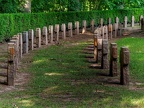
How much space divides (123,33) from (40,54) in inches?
405

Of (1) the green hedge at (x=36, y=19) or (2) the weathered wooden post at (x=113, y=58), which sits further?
(1) the green hedge at (x=36, y=19)

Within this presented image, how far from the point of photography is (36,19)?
25828 millimetres

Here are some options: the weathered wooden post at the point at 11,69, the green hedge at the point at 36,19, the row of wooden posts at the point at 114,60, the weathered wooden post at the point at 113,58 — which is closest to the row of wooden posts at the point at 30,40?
the weathered wooden post at the point at 11,69

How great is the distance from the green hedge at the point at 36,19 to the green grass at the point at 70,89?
727 cm

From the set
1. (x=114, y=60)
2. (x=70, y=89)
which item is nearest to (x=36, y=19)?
(x=114, y=60)

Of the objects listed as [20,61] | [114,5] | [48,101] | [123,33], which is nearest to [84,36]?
[123,33]

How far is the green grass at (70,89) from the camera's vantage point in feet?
28.2

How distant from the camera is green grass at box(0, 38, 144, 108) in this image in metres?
8.59

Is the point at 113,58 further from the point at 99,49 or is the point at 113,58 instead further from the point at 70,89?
the point at 99,49

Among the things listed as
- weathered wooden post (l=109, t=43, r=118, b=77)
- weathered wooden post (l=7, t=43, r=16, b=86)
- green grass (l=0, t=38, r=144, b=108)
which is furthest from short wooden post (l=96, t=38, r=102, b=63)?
weathered wooden post (l=7, t=43, r=16, b=86)

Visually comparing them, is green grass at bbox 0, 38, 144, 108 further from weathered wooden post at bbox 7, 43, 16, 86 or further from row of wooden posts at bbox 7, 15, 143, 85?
row of wooden posts at bbox 7, 15, 143, 85

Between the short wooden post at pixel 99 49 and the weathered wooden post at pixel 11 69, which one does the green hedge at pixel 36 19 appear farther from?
the weathered wooden post at pixel 11 69

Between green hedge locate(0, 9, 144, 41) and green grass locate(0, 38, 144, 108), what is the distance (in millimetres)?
7270

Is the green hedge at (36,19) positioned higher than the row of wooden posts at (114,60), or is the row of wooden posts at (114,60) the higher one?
the green hedge at (36,19)
